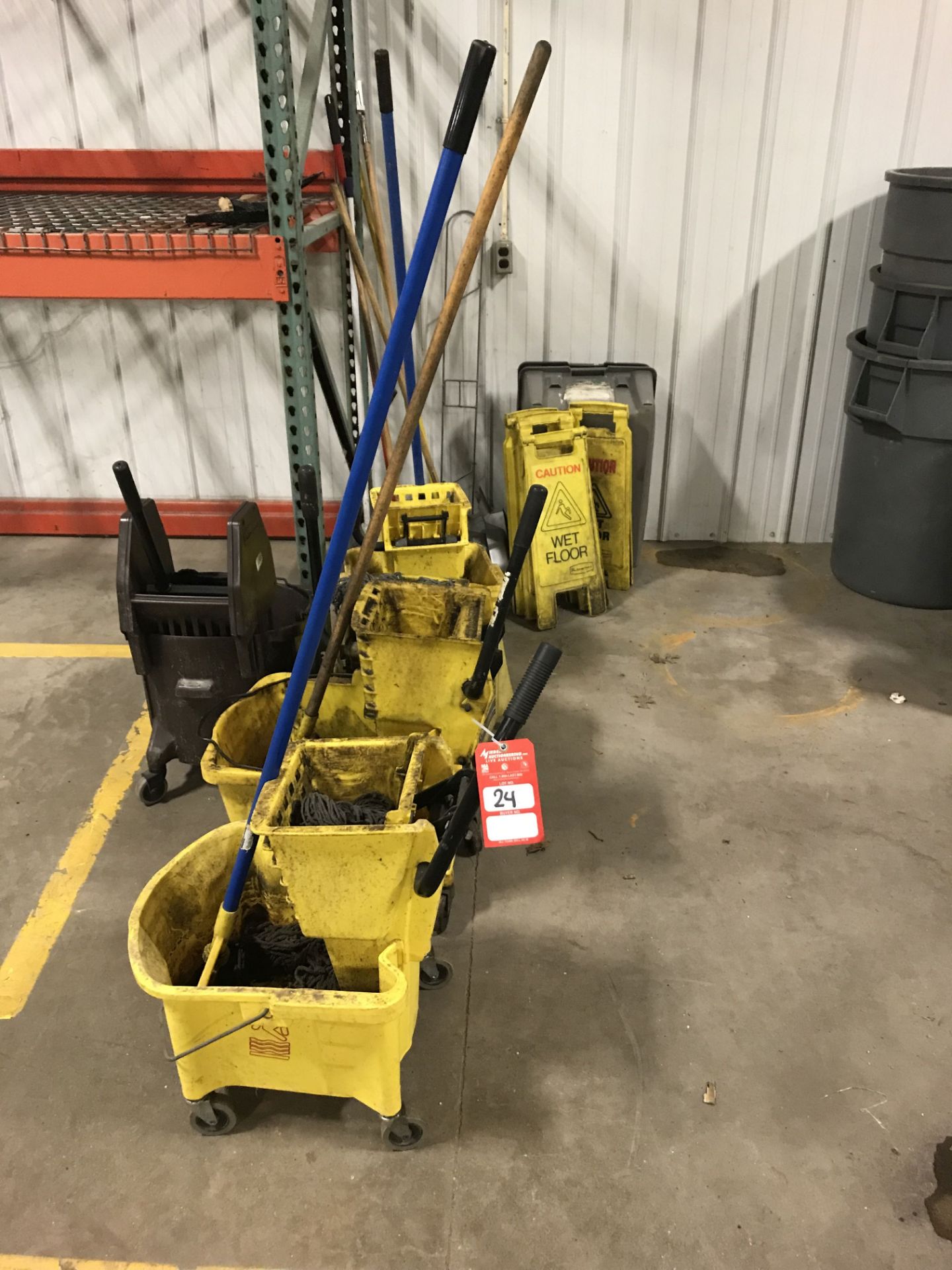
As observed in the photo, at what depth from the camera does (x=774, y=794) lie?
2.87 metres

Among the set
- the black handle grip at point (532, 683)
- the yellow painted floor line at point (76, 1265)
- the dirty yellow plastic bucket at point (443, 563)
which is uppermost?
the black handle grip at point (532, 683)

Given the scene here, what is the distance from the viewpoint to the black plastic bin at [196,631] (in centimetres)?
255

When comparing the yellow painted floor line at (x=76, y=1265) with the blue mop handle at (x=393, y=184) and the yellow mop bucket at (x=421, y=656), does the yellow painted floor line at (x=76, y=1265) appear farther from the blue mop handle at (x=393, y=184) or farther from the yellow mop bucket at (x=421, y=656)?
the blue mop handle at (x=393, y=184)

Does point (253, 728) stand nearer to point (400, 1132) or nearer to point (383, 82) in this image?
point (400, 1132)

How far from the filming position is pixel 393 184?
11.7ft

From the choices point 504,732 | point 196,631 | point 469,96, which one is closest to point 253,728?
point 196,631

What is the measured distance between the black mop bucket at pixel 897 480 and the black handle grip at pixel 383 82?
1.98m

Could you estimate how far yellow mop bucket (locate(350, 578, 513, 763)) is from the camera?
2504mm

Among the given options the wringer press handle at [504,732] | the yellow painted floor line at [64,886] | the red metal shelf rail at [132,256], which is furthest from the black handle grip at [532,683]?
the red metal shelf rail at [132,256]

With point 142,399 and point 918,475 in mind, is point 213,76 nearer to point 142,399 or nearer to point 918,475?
point 142,399

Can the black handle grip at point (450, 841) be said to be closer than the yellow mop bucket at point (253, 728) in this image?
Yes

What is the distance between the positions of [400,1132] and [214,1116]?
1.23ft

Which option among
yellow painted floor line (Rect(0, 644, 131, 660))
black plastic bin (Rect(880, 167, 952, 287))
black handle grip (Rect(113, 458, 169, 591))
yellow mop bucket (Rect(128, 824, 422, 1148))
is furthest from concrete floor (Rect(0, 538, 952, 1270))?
black plastic bin (Rect(880, 167, 952, 287))

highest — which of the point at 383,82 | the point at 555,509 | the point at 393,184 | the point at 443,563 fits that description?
the point at 383,82
